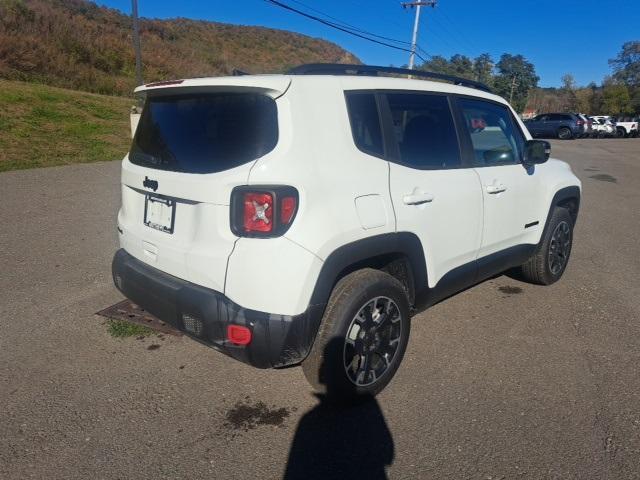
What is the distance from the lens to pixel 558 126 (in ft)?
102

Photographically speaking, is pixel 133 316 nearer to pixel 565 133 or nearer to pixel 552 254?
pixel 552 254

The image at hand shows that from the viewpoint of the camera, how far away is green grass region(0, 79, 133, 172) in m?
11.0

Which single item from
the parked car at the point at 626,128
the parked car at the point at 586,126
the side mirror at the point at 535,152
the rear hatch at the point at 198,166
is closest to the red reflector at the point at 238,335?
the rear hatch at the point at 198,166

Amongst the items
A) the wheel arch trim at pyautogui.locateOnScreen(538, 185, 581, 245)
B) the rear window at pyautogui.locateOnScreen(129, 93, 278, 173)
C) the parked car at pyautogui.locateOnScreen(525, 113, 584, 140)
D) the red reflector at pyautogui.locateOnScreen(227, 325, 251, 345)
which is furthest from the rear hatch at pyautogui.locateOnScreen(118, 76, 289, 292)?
the parked car at pyautogui.locateOnScreen(525, 113, 584, 140)

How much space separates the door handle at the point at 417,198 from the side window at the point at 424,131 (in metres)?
0.19

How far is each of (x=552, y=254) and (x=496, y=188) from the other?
150 cm

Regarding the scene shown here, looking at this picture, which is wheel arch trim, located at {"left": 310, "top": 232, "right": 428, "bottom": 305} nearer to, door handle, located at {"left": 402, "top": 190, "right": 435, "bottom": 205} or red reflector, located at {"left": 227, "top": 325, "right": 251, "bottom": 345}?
door handle, located at {"left": 402, "top": 190, "right": 435, "bottom": 205}

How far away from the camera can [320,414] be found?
2721 mm

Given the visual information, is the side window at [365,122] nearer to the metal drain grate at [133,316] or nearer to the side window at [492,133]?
the side window at [492,133]

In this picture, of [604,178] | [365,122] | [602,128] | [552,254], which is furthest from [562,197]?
[602,128]

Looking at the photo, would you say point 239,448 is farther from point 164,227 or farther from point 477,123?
point 477,123

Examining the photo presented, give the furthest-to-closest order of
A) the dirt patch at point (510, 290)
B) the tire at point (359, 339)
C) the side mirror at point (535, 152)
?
the dirt patch at point (510, 290), the side mirror at point (535, 152), the tire at point (359, 339)

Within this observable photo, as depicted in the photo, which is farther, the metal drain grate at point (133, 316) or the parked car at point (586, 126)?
the parked car at point (586, 126)

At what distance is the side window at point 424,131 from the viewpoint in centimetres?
292
